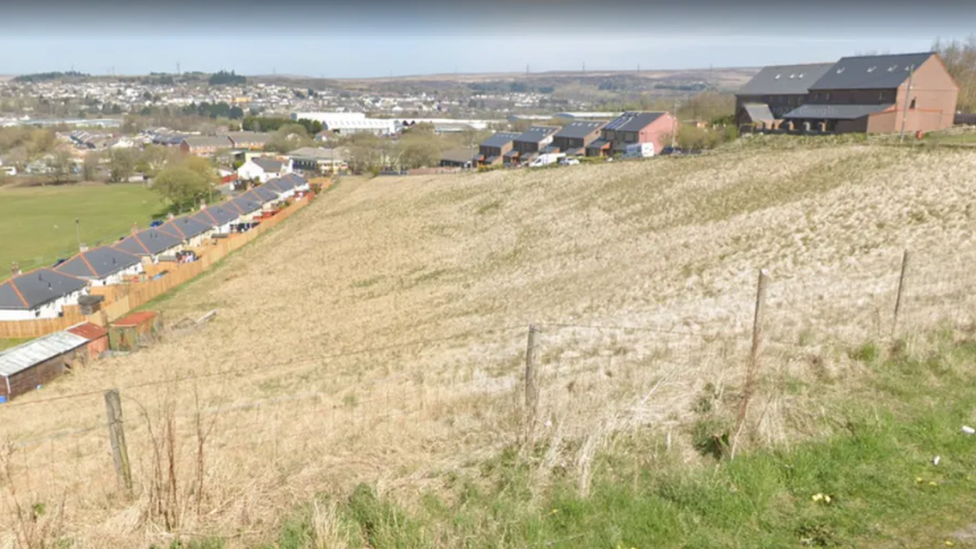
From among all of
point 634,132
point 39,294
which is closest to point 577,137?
point 634,132

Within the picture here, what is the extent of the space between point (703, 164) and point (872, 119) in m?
17.5

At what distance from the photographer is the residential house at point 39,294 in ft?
81.5

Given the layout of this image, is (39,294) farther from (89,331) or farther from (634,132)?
(634,132)

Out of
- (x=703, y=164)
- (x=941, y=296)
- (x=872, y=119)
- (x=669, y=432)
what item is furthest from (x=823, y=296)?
(x=872, y=119)

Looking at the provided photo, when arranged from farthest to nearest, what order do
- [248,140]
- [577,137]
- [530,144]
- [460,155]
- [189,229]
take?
[248,140], [460,155], [530,144], [577,137], [189,229]

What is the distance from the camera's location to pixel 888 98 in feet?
154

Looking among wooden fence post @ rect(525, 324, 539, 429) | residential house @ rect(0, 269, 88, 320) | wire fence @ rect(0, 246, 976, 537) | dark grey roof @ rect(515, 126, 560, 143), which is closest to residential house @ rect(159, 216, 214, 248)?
residential house @ rect(0, 269, 88, 320)

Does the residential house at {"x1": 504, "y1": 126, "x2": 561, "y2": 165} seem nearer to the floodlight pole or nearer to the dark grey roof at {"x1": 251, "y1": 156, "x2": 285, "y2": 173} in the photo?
the dark grey roof at {"x1": 251, "y1": 156, "x2": 285, "y2": 173}

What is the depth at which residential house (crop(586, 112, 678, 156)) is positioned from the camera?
69375mm

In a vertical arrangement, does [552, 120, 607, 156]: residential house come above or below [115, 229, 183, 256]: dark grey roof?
above

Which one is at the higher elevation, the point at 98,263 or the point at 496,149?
the point at 496,149

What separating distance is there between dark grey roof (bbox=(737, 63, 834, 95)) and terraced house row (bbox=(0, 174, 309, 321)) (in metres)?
49.4

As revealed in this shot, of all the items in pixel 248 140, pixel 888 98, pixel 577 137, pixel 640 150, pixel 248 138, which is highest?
pixel 888 98

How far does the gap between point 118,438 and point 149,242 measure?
3403cm
